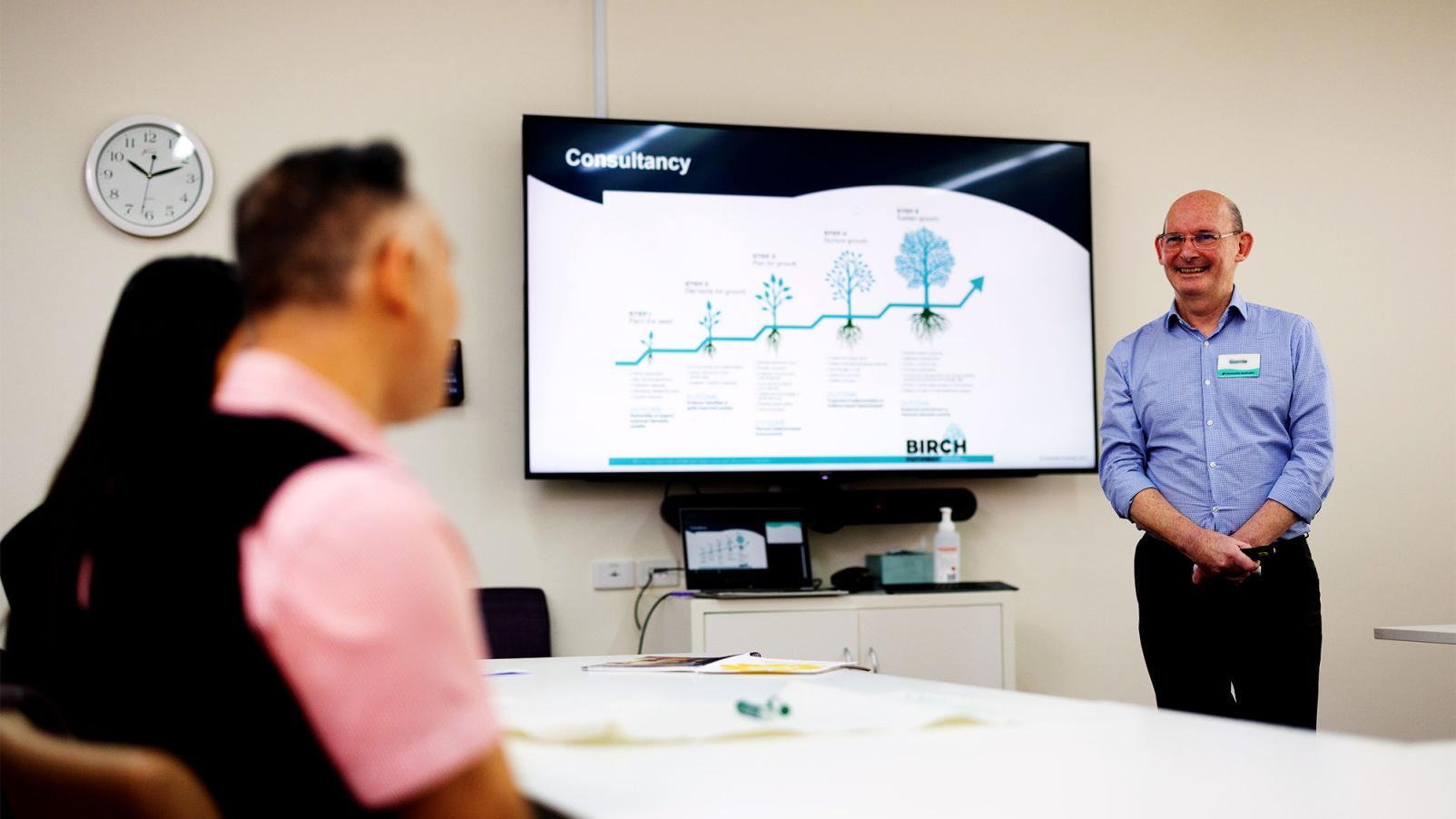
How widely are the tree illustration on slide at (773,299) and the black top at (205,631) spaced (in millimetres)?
2770

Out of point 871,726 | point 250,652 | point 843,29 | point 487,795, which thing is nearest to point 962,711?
point 871,726

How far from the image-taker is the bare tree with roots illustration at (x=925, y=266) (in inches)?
145

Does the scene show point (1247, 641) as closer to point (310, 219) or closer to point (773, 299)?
point (773, 299)

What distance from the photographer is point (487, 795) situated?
33.5 inches

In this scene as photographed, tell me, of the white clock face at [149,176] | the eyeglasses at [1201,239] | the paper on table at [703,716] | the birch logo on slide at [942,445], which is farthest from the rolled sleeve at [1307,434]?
the white clock face at [149,176]

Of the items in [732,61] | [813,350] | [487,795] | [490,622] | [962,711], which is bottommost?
[490,622]

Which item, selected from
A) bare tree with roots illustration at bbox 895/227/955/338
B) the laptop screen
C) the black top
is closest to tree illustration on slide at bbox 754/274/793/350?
bare tree with roots illustration at bbox 895/227/955/338

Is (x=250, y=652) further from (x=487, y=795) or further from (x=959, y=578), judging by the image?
(x=959, y=578)

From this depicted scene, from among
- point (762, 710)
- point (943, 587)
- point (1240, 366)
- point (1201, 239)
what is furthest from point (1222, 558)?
point (762, 710)

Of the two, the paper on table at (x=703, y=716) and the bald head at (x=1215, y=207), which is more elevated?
the bald head at (x=1215, y=207)

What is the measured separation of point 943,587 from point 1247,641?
91cm

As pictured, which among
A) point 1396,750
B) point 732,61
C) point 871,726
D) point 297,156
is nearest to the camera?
point 297,156

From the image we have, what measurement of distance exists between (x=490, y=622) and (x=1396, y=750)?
2573 mm

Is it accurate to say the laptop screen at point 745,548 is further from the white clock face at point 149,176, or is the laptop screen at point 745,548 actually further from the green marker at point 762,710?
the green marker at point 762,710
